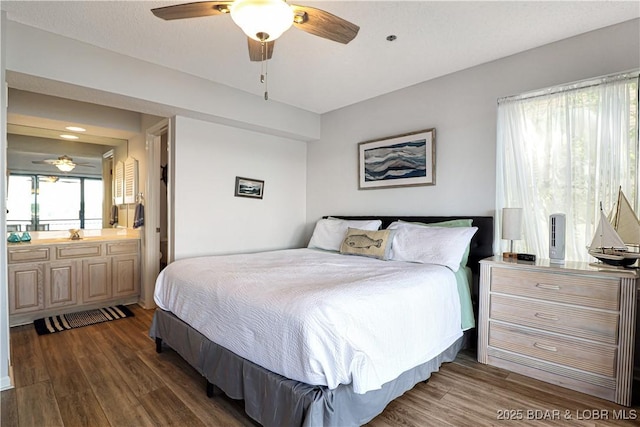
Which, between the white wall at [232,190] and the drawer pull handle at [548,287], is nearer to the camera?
the drawer pull handle at [548,287]

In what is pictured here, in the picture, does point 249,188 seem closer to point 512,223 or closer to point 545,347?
point 512,223

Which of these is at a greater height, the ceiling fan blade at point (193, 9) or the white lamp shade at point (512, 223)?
the ceiling fan blade at point (193, 9)

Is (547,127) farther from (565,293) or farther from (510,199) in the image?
(565,293)

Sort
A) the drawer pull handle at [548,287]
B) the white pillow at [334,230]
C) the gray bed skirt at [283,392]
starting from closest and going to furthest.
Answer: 1. the gray bed skirt at [283,392]
2. the drawer pull handle at [548,287]
3. the white pillow at [334,230]

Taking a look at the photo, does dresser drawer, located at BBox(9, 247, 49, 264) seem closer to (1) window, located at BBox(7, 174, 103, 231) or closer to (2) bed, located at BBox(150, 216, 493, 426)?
(1) window, located at BBox(7, 174, 103, 231)

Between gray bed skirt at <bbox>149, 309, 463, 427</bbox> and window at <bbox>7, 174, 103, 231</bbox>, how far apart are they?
3.06 meters

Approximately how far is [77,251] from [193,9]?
11.0 ft

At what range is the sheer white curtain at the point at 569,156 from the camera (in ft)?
7.41

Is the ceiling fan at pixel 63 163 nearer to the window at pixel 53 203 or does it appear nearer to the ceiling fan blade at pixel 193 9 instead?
the window at pixel 53 203

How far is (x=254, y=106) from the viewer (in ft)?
12.3

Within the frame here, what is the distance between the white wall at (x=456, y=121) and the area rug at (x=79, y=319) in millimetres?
2867

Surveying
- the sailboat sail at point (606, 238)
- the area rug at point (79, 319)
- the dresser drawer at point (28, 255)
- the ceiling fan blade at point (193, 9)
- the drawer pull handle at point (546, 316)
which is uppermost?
the ceiling fan blade at point (193, 9)

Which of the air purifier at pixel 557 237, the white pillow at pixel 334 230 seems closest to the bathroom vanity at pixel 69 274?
the white pillow at pixel 334 230

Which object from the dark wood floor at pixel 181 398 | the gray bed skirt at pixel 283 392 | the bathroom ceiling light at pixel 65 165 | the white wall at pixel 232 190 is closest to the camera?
the gray bed skirt at pixel 283 392
